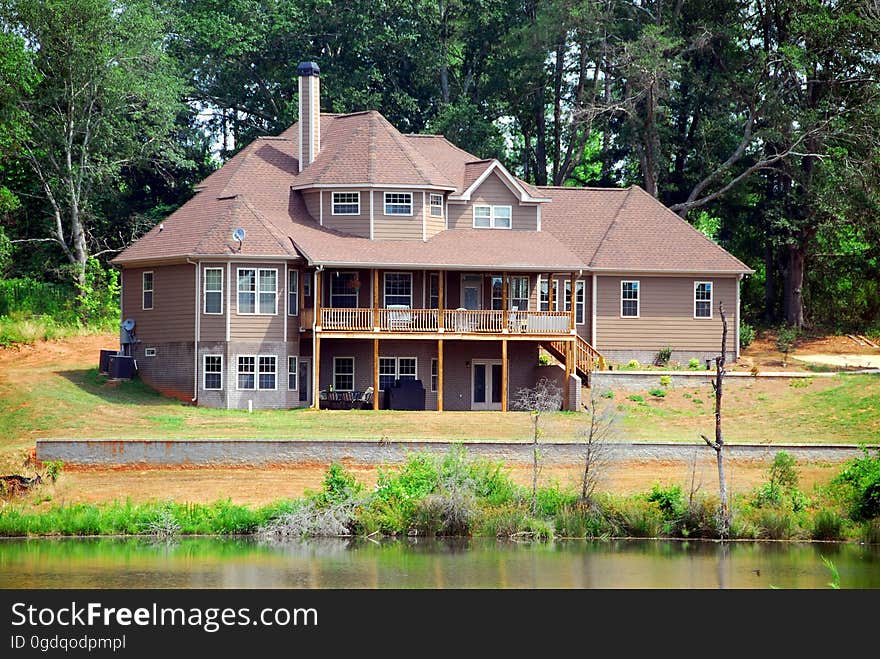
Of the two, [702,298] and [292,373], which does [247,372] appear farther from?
[702,298]

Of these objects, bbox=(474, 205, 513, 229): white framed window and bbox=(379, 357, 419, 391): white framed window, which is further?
bbox=(474, 205, 513, 229): white framed window

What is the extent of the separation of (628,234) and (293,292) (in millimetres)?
14001

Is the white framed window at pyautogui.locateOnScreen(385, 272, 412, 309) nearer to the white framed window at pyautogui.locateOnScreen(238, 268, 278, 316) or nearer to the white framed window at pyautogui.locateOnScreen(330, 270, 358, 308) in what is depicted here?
the white framed window at pyautogui.locateOnScreen(330, 270, 358, 308)

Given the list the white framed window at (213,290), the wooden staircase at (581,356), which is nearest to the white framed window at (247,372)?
the white framed window at (213,290)

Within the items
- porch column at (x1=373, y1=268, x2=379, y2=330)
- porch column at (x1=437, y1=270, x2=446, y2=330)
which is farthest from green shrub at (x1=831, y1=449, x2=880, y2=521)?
porch column at (x1=373, y1=268, x2=379, y2=330)

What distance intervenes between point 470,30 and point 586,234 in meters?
18.9

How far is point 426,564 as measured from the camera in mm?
34062

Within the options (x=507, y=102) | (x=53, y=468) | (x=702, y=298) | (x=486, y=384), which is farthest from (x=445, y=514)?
(x=507, y=102)

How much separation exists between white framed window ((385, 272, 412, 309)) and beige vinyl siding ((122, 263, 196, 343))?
6.72 metres

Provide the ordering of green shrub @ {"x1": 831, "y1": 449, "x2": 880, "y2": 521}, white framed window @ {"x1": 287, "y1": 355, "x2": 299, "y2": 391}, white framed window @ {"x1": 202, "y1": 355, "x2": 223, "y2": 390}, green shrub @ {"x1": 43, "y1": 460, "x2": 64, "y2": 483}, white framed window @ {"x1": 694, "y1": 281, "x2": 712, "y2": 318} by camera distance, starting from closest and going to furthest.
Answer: green shrub @ {"x1": 831, "y1": 449, "x2": 880, "y2": 521} → green shrub @ {"x1": 43, "y1": 460, "x2": 64, "y2": 483} → white framed window @ {"x1": 202, "y1": 355, "x2": 223, "y2": 390} → white framed window @ {"x1": 287, "y1": 355, "x2": 299, "y2": 391} → white framed window @ {"x1": 694, "y1": 281, "x2": 712, "y2": 318}

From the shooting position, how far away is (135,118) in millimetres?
68438

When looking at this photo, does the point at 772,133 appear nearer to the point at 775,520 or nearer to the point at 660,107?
the point at 660,107

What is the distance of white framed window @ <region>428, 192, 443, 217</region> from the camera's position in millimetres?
56344
